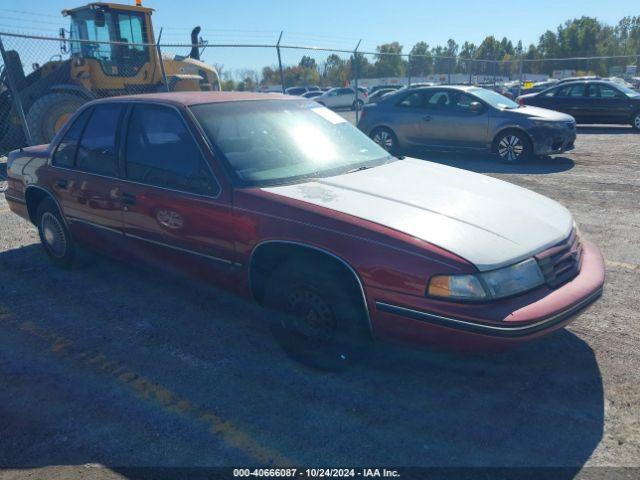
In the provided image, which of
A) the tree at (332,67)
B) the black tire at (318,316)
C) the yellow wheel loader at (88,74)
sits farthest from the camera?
the tree at (332,67)

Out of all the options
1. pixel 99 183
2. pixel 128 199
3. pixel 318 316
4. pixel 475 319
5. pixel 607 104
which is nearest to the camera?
pixel 475 319

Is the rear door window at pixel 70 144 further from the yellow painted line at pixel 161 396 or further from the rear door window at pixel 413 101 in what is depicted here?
the rear door window at pixel 413 101


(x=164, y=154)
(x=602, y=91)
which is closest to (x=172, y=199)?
(x=164, y=154)

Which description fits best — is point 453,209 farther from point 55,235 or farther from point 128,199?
point 55,235

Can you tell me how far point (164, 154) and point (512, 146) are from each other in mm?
8066

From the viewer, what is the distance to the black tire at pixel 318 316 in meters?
3.03

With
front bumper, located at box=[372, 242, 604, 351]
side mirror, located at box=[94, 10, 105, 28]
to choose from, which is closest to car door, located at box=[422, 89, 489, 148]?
side mirror, located at box=[94, 10, 105, 28]

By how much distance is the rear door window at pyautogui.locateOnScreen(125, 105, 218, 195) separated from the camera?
3574mm

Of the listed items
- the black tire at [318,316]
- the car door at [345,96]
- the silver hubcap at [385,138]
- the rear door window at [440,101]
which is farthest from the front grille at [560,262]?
the car door at [345,96]

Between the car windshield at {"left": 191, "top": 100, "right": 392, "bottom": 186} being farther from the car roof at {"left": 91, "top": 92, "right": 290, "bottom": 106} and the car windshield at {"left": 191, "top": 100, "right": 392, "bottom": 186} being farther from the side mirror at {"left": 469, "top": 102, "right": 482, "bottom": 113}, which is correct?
the side mirror at {"left": 469, "top": 102, "right": 482, "bottom": 113}

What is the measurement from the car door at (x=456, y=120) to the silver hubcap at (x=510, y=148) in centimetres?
33

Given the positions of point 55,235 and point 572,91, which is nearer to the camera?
point 55,235

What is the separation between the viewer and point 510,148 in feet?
33.5

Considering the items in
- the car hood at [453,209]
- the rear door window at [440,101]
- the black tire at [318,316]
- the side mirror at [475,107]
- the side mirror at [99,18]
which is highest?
the side mirror at [99,18]
